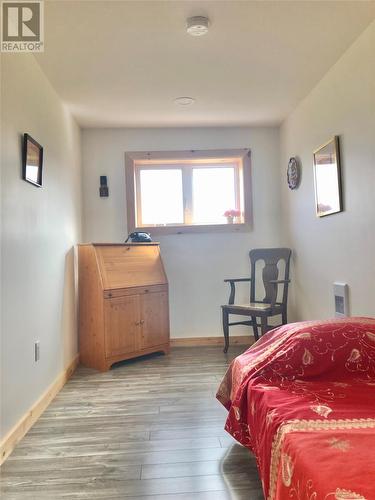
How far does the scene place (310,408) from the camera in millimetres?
1292

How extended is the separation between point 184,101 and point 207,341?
7.93 feet

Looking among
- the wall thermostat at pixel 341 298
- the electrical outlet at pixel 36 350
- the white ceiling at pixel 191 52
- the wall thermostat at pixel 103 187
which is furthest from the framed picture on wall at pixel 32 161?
the wall thermostat at pixel 341 298

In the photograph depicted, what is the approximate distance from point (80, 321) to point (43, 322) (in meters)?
1.02

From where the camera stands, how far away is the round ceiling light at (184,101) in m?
3.24

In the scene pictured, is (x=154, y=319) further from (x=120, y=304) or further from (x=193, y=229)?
(x=193, y=229)

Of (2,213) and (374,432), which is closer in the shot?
(374,432)

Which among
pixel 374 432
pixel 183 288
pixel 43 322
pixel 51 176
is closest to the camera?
pixel 374 432

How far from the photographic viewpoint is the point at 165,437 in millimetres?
2035

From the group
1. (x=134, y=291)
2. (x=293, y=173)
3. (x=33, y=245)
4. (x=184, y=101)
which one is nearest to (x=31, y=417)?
(x=33, y=245)

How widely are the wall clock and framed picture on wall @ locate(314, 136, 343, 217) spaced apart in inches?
17.0

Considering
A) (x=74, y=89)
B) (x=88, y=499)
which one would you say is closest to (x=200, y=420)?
(x=88, y=499)

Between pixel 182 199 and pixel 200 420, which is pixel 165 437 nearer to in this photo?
pixel 200 420

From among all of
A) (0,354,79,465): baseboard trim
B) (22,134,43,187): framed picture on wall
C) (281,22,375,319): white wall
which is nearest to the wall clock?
(281,22,375,319): white wall

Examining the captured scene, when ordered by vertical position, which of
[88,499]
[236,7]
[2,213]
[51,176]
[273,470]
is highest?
[236,7]
